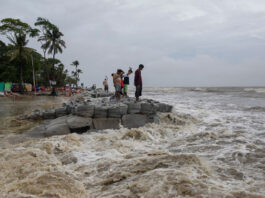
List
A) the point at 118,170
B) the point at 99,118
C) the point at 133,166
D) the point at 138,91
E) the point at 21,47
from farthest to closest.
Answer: the point at 21,47, the point at 138,91, the point at 99,118, the point at 133,166, the point at 118,170

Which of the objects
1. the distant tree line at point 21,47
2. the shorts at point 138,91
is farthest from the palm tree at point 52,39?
the shorts at point 138,91

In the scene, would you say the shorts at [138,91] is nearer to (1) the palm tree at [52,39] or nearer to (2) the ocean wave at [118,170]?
(2) the ocean wave at [118,170]

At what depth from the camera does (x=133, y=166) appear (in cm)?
355

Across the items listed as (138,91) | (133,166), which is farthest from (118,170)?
(138,91)

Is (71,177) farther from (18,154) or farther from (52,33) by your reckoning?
(52,33)

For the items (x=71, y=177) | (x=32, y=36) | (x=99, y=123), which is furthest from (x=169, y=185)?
(x=32, y=36)

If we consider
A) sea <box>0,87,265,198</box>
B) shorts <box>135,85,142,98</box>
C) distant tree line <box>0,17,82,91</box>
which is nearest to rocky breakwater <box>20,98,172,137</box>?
sea <box>0,87,265,198</box>

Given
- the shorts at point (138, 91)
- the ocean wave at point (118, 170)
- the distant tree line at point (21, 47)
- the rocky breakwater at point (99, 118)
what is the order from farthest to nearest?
the distant tree line at point (21, 47), the shorts at point (138, 91), the rocky breakwater at point (99, 118), the ocean wave at point (118, 170)

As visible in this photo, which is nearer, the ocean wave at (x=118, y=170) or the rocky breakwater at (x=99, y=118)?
the ocean wave at (x=118, y=170)

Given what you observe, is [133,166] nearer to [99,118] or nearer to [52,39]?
[99,118]

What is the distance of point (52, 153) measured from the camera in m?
4.41

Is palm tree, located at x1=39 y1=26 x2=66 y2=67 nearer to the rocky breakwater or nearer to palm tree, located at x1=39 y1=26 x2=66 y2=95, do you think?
palm tree, located at x1=39 y1=26 x2=66 y2=95

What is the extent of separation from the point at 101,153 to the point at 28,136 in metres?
2.70

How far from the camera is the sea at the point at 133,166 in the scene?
2.72m
